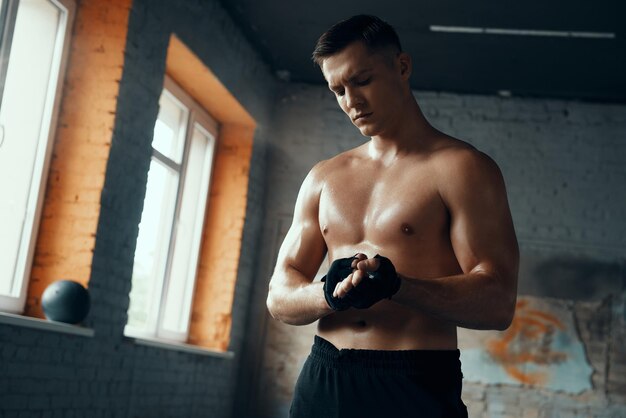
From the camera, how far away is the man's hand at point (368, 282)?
1488 mm

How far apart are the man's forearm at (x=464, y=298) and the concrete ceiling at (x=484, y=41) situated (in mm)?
3861

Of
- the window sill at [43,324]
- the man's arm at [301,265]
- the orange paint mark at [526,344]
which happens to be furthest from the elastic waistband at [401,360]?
the orange paint mark at [526,344]

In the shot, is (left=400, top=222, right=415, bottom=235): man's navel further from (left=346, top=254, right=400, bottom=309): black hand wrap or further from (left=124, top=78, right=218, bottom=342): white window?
(left=124, top=78, right=218, bottom=342): white window

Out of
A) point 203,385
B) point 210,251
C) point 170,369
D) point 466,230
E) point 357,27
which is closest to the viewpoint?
point 466,230

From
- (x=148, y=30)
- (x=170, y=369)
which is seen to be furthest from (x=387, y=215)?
(x=170, y=369)

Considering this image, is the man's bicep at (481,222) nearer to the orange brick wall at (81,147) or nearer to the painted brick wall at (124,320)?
the painted brick wall at (124,320)

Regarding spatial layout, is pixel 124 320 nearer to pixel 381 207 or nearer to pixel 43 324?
pixel 43 324

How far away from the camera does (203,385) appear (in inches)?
229

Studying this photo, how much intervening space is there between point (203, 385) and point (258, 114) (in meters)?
2.00

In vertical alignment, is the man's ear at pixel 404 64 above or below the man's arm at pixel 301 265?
above

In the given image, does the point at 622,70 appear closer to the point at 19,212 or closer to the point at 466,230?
the point at 19,212

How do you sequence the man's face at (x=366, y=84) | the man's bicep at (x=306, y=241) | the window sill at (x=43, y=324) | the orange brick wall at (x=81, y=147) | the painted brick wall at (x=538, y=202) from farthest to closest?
the painted brick wall at (x=538, y=202) < the orange brick wall at (x=81, y=147) < the window sill at (x=43, y=324) < the man's bicep at (x=306, y=241) < the man's face at (x=366, y=84)

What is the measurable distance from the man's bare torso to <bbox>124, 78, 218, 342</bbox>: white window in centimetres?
321

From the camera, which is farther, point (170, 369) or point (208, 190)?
point (208, 190)
